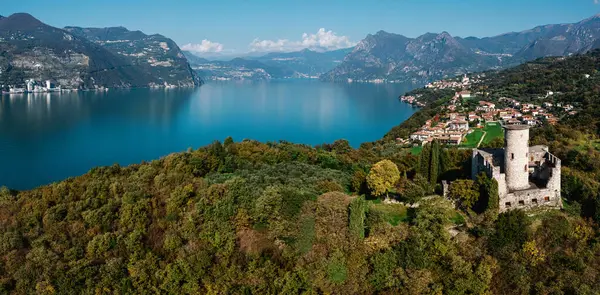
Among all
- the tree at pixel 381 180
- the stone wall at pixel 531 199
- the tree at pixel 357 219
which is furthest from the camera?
the tree at pixel 381 180

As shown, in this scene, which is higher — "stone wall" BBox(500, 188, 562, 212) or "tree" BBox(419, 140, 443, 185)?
"tree" BBox(419, 140, 443, 185)

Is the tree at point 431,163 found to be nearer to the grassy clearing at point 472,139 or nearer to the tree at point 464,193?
the tree at point 464,193

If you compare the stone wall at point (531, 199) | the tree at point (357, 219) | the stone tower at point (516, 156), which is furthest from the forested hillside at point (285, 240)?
the stone tower at point (516, 156)

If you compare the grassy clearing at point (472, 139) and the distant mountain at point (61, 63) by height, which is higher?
the distant mountain at point (61, 63)

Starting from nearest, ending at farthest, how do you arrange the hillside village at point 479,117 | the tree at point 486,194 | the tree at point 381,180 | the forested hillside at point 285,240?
1. the forested hillside at point 285,240
2. the tree at point 486,194
3. the tree at point 381,180
4. the hillside village at point 479,117

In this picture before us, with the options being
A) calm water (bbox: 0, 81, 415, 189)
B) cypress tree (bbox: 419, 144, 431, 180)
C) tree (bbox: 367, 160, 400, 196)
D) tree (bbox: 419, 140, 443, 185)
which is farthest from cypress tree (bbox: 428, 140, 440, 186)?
calm water (bbox: 0, 81, 415, 189)

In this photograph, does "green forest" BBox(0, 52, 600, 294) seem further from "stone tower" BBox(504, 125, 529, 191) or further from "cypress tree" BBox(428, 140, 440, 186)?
"stone tower" BBox(504, 125, 529, 191)

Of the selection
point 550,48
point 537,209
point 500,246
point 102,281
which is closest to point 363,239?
point 500,246

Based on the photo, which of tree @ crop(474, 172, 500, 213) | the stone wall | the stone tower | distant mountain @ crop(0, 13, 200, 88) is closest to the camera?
tree @ crop(474, 172, 500, 213)
